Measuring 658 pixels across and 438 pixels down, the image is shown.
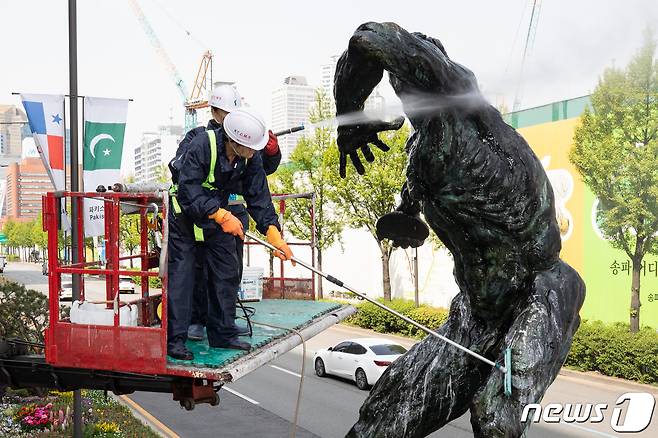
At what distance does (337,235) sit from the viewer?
2645 cm

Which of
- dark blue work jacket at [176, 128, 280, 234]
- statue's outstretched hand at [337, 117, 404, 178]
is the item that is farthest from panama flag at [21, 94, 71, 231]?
statue's outstretched hand at [337, 117, 404, 178]

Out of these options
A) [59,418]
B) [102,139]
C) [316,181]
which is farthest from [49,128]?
[316,181]

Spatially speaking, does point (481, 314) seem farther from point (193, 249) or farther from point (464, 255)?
point (193, 249)

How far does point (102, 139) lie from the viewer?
378 inches

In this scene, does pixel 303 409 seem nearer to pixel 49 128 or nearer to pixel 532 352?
pixel 49 128

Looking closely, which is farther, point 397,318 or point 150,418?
point 397,318

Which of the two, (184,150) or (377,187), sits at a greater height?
(377,187)

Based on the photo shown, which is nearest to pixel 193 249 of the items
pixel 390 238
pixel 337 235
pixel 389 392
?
pixel 390 238

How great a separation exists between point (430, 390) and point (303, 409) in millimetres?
10721

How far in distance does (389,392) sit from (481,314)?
0.59m

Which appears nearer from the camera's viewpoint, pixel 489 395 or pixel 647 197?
pixel 489 395

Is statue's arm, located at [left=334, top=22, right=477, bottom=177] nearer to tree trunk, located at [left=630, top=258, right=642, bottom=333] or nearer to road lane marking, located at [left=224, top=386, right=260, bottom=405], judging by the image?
road lane marking, located at [left=224, top=386, right=260, bottom=405]

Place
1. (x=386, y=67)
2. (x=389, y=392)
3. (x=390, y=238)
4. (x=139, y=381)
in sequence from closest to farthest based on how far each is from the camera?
(x=386, y=67) < (x=389, y=392) < (x=390, y=238) < (x=139, y=381)

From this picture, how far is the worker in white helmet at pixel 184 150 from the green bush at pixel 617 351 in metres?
11.7
